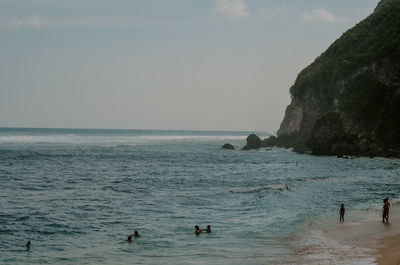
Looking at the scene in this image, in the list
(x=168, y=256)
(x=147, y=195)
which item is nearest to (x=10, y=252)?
(x=168, y=256)

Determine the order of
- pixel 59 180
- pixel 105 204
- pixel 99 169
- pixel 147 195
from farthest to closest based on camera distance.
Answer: pixel 99 169 < pixel 59 180 < pixel 147 195 < pixel 105 204

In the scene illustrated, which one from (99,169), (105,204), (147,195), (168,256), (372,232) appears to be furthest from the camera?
(99,169)

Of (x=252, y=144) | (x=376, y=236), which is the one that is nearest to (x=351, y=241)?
(x=376, y=236)

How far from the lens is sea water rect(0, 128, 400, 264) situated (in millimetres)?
22969

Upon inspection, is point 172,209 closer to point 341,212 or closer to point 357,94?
point 341,212

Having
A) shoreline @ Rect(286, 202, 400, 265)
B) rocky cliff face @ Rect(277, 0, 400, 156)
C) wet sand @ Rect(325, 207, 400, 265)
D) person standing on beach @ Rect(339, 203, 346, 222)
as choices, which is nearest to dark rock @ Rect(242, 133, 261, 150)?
rocky cliff face @ Rect(277, 0, 400, 156)

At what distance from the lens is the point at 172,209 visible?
35344mm

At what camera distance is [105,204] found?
37406mm

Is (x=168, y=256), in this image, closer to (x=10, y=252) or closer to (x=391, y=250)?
(x=10, y=252)

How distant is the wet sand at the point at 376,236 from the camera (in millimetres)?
19781

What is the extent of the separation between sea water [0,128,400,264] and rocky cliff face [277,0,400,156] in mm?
16583

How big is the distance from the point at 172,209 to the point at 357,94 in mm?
64598

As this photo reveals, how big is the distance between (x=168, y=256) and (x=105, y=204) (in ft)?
53.5

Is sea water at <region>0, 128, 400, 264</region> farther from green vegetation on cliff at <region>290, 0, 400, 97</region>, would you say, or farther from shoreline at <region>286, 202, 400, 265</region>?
green vegetation on cliff at <region>290, 0, 400, 97</region>
